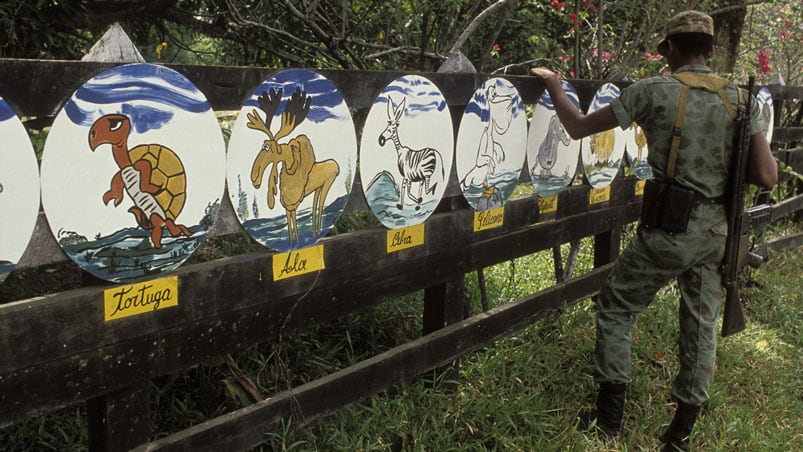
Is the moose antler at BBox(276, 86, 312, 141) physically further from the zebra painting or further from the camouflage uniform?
the camouflage uniform

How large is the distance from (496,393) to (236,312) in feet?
4.71

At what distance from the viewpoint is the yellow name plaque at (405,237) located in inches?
119

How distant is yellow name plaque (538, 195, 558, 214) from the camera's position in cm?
390

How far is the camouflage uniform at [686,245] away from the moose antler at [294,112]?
1488 mm

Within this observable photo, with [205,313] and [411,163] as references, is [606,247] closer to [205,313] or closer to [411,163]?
[411,163]

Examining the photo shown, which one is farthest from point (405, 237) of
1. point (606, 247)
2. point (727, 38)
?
point (727, 38)

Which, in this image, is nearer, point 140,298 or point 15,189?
point 15,189

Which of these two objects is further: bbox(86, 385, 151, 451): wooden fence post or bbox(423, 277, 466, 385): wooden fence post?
bbox(423, 277, 466, 385): wooden fence post

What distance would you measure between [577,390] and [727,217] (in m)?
1.10

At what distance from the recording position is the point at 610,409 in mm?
3492

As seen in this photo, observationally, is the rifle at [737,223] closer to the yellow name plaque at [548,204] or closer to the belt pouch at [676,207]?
the belt pouch at [676,207]

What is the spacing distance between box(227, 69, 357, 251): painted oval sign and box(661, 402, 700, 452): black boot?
182 cm

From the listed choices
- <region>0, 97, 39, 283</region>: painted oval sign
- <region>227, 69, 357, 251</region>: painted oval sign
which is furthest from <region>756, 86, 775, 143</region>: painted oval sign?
<region>0, 97, 39, 283</region>: painted oval sign

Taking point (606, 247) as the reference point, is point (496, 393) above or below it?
below
